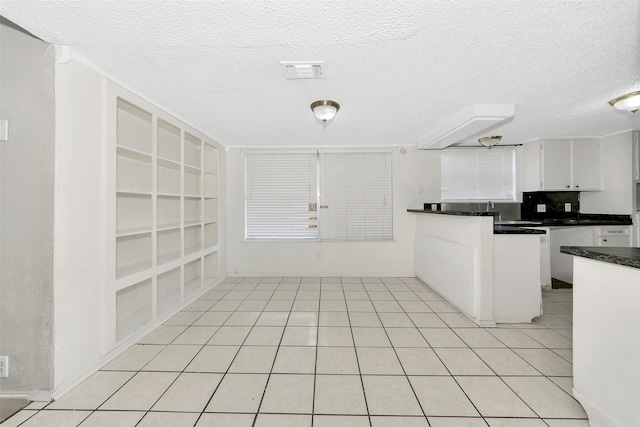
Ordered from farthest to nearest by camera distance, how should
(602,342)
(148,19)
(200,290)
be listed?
1. (200,290)
2. (148,19)
3. (602,342)

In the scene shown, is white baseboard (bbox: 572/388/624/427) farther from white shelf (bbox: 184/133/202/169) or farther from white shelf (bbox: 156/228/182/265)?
white shelf (bbox: 184/133/202/169)

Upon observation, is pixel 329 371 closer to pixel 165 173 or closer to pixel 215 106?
pixel 215 106

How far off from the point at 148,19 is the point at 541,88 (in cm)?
314

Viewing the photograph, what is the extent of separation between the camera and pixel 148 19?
4.64 feet

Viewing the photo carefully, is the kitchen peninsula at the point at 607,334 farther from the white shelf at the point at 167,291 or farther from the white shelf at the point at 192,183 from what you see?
the white shelf at the point at 192,183

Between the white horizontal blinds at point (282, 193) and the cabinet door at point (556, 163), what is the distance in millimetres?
3739

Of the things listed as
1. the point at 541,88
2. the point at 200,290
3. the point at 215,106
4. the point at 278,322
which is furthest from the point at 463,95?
the point at 200,290

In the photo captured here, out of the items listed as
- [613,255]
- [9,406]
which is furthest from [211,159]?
[613,255]

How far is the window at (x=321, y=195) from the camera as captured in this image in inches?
171

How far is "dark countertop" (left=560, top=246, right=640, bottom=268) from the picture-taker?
114 cm

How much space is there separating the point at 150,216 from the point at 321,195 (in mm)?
2504

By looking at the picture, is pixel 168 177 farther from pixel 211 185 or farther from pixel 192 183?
pixel 211 185

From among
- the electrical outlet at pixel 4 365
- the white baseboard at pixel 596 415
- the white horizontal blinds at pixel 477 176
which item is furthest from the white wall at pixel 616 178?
the electrical outlet at pixel 4 365

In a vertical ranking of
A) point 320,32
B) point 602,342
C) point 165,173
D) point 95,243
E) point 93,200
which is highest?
point 320,32
